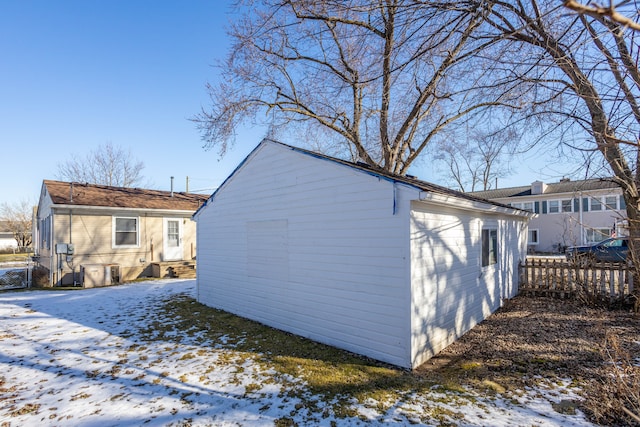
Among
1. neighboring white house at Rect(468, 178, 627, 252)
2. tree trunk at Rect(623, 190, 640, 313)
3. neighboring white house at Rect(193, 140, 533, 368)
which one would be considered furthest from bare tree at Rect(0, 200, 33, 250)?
neighboring white house at Rect(468, 178, 627, 252)

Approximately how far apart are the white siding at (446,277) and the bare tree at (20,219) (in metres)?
41.9

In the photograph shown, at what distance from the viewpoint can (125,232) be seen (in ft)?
46.5

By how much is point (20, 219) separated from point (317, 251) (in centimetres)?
4766

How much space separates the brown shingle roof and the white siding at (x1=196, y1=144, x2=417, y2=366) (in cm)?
825

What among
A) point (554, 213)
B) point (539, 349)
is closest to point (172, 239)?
point (539, 349)

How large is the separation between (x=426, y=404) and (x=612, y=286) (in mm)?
7568

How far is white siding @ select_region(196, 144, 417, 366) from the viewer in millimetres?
4918

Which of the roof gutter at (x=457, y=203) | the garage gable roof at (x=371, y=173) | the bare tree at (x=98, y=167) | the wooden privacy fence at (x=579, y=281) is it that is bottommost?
the wooden privacy fence at (x=579, y=281)

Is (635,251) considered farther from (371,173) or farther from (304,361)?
(304,361)

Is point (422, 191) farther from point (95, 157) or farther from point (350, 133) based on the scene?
point (95, 157)

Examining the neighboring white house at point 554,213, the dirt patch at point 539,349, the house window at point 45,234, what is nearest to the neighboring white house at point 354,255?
the dirt patch at point 539,349

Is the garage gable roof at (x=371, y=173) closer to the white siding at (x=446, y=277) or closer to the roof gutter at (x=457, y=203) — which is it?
the roof gutter at (x=457, y=203)

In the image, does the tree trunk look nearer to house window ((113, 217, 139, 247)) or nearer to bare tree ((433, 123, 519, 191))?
bare tree ((433, 123, 519, 191))

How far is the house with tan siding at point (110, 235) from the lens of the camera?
12445mm
